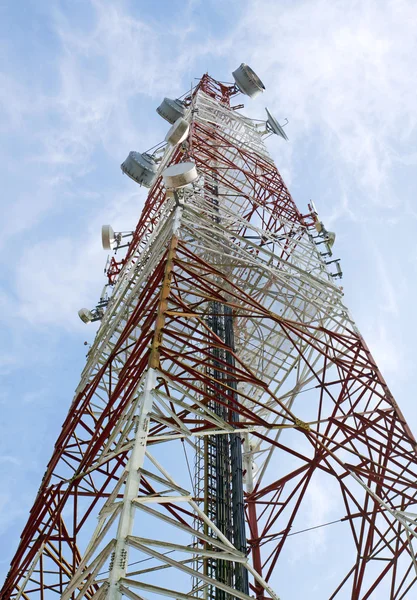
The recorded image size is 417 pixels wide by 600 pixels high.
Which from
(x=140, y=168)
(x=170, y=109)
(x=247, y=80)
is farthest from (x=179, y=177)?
(x=247, y=80)

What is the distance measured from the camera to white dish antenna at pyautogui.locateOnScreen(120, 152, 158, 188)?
73.7 ft

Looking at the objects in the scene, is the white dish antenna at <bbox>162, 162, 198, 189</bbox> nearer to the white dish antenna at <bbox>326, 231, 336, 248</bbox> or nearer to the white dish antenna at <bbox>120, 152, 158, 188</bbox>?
the white dish antenna at <bbox>326, 231, 336, 248</bbox>

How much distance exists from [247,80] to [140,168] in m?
9.10

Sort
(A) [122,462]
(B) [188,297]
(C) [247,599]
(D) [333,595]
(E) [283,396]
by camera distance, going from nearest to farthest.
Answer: (C) [247,599] → (D) [333,595] → (A) [122,462] → (E) [283,396] → (B) [188,297]

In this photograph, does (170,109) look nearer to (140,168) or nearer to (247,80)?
(140,168)

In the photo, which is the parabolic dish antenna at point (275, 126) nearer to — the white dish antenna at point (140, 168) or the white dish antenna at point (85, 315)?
the white dish antenna at point (140, 168)

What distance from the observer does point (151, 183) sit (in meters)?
22.4

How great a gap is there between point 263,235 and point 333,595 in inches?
318

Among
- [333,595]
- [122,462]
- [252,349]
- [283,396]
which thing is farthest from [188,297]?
[333,595]

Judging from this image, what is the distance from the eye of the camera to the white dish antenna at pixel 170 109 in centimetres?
2398

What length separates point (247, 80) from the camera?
28.1 metres

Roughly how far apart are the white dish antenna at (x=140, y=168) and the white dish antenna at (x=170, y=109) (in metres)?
2.45

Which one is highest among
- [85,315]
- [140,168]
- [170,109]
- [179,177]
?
[170,109]

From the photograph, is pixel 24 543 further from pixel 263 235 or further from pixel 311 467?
pixel 263 235
